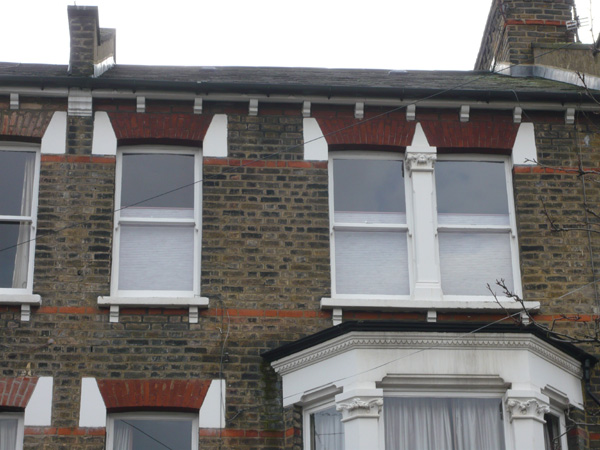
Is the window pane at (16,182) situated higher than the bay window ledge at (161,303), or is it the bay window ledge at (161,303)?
the window pane at (16,182)

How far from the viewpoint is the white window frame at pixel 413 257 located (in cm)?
1293

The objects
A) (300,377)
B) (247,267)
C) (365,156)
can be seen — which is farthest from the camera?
(365,156)

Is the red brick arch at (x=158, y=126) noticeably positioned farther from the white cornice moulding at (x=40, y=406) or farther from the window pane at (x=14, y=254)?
the white cornice moulding at (x=40, y=406)

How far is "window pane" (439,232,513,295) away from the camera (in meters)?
13.5

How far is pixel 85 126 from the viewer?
45.1 feet

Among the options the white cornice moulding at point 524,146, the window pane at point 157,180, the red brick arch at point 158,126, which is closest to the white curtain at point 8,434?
the window pane at point 157,180

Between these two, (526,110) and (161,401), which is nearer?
(161,401)

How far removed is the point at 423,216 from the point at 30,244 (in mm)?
4713

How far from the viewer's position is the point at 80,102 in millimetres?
13773

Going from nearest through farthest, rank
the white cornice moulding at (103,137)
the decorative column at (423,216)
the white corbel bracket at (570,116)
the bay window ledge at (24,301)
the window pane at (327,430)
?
the window pane at (327,430)
the bay window ledge at (24,301)
the decorative column at (423,216)
the white cornice moulding at (103,137)
the white corbel bracket at (570,116)

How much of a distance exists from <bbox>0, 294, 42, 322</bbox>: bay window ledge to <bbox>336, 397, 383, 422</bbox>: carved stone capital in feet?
12.3

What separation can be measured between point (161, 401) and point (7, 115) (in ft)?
13.4

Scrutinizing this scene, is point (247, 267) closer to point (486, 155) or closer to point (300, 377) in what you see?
point (300, 377)

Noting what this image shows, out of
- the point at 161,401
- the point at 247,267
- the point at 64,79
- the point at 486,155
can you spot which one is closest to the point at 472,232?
the point at 486,155
